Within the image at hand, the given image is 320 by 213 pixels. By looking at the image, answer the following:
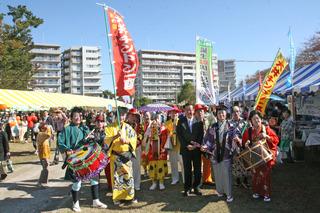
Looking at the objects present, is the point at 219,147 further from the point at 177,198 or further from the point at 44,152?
the point at 44,152

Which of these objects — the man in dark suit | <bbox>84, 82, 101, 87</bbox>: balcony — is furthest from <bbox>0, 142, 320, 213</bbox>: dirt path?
<bbox>84, 82, 101, 87</bbox>: balcony

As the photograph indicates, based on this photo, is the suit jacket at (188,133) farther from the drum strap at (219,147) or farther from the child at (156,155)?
the child at (156,155)

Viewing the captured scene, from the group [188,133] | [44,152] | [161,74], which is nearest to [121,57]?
[188,133]

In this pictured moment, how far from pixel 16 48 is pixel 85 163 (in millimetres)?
28376

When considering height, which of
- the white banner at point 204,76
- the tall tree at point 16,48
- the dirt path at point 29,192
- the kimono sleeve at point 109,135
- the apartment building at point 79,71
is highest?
the apartment building at point 79,71

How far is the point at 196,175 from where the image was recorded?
6.55 m

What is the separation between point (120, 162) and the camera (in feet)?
19.7

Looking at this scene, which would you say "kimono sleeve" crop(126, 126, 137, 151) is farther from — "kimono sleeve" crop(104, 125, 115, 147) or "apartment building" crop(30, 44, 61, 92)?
"apartment building" crop(30, 44, 61, 92)

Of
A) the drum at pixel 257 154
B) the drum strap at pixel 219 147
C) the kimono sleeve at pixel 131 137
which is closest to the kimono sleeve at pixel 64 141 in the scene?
the kimono sleeve at pixel 131 137

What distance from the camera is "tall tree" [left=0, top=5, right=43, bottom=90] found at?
2983 cm

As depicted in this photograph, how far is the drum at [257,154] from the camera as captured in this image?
19.3 ft

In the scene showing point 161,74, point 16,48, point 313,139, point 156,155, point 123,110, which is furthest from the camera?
point 161,74

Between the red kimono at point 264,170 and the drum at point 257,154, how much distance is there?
0.35 ft

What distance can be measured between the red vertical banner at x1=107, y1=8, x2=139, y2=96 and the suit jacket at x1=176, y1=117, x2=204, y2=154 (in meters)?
1.24
